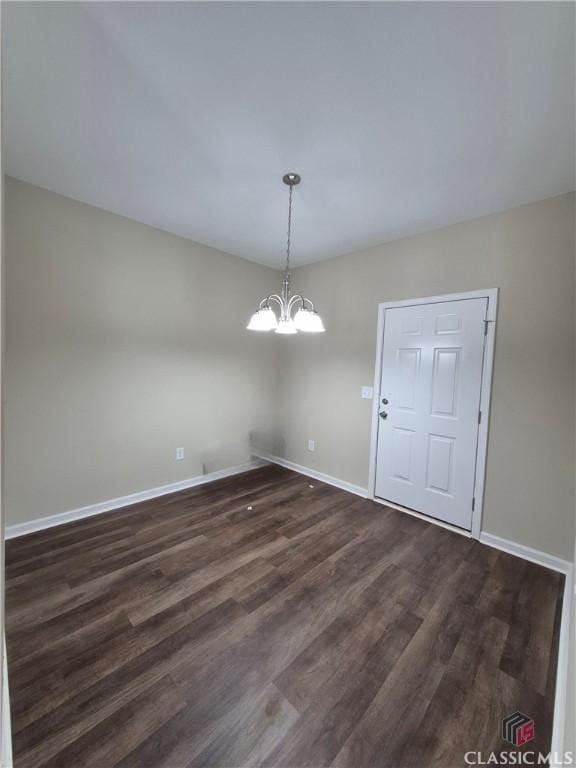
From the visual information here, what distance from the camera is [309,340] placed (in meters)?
3.75

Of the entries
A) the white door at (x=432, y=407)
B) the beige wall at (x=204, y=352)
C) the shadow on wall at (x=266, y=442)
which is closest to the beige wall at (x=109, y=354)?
the beige wall at (x=204, y=352)

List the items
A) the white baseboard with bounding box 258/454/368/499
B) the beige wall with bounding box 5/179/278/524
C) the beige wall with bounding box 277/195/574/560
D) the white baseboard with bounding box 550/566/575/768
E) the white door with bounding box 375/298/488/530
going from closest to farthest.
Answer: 1. the white baseboard with bounding box 550/566/575/768
2. the beige wall with bounding box 277/195/574/560
3. the beige wall with bounding box 5/179/278/524
4. the white door with bounding box 375/298/488/530
5. the white baseboard with bounding box 258/454/368/499

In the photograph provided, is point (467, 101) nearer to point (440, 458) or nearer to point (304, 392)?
point (440, 458)

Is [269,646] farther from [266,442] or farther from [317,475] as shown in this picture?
[266,442]

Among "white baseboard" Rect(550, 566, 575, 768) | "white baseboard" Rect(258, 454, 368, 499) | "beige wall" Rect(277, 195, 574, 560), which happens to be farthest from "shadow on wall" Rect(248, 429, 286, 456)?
"white baseboard" Rect(550, 566, 575, 768)

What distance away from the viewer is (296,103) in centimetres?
151

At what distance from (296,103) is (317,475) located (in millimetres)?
3355

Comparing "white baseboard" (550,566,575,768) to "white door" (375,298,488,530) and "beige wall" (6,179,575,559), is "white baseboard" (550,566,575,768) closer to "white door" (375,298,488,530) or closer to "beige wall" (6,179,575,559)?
"beige wall" (6,179,575,559)

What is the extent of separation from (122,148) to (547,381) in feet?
10.7

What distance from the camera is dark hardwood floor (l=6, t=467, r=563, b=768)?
1147mm

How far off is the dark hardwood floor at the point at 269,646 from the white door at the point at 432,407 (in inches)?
17.8

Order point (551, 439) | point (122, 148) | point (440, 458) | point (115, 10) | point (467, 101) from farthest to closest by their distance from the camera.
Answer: point (440, 458)
point (551, 439)
point (122, 148)
point (467, 101)
point (115, 10)

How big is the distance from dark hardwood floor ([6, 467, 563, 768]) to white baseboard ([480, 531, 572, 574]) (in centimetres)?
8

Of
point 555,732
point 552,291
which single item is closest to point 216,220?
point 552,291
